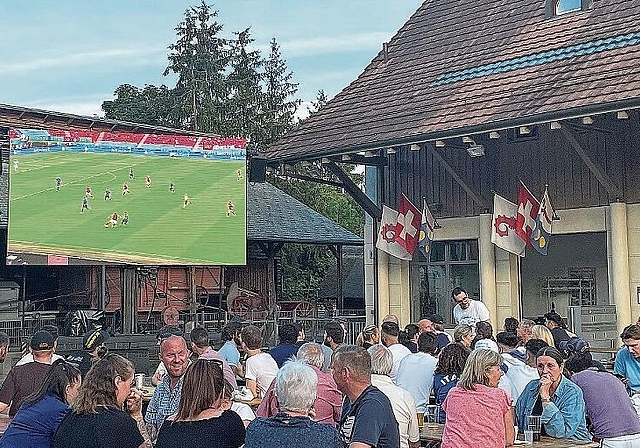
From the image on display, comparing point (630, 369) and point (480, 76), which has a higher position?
point (480, 76)

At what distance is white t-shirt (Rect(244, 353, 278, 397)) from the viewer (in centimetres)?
920

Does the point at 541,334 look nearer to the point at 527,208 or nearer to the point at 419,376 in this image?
the point at 419,376

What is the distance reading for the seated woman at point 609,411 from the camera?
24.0 ft

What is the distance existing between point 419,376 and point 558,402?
200 centimetres

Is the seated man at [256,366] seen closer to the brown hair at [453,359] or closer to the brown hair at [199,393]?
the brown hair at [453,359]

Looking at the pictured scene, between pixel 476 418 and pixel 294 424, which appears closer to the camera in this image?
pixel 294 424

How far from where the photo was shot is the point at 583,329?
46.9 feet

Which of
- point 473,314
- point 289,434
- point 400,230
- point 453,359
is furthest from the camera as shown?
point 400,230

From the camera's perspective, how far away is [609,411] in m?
7.37

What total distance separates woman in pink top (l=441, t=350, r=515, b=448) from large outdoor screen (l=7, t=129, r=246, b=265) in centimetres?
1358

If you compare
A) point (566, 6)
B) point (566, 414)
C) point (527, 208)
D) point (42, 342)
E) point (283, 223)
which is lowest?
point (566, 414)

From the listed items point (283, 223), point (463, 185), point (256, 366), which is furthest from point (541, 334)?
point (283, 223)

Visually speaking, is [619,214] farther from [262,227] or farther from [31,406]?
[262,227]

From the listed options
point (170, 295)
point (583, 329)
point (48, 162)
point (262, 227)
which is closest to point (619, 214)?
point (583, 329)
